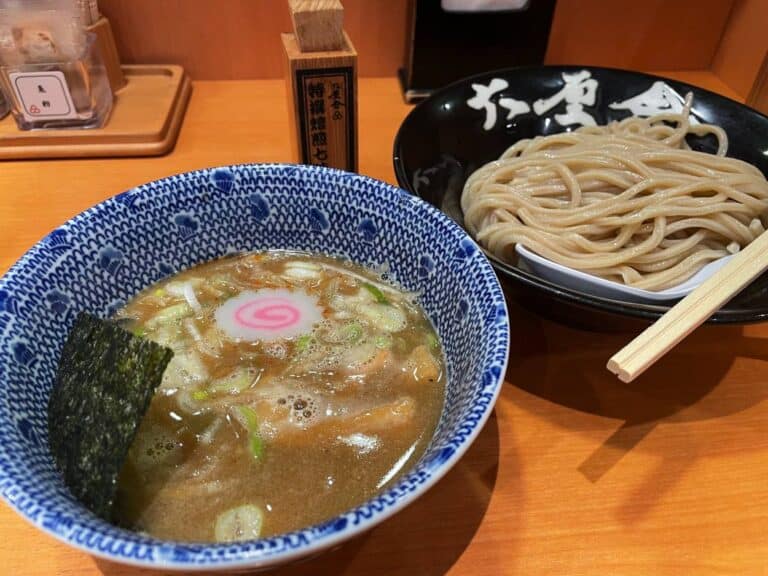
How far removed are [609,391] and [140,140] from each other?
150 centimetres

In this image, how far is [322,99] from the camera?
134cm

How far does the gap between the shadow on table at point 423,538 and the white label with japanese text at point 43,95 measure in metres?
1.38

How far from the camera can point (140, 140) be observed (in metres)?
1.76

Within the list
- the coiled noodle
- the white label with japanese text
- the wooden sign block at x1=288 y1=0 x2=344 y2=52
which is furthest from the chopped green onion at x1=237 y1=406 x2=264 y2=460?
the white label with japanese text

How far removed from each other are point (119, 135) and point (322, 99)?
0.77 metres

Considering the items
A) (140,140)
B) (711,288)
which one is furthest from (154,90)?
(711,288)

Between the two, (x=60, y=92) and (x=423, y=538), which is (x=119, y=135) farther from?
(x=423, y=538)

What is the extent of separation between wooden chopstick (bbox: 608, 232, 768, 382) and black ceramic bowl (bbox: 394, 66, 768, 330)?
23 cm

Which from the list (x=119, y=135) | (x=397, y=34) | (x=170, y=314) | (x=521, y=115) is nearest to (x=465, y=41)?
(x=397, y=34)

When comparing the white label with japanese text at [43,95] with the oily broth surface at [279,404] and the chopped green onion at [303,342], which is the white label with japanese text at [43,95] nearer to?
the oily broth surface at [279,404]

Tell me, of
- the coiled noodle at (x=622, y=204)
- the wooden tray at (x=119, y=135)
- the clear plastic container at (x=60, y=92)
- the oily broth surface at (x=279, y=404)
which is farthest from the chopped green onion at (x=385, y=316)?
the clear plastic container at (x=60, y=92)

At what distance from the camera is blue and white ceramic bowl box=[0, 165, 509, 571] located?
1.86 feet

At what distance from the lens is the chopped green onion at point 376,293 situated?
1101 millimetres

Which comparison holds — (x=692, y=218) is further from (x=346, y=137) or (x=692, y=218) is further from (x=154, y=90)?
(x=154, y=90)
